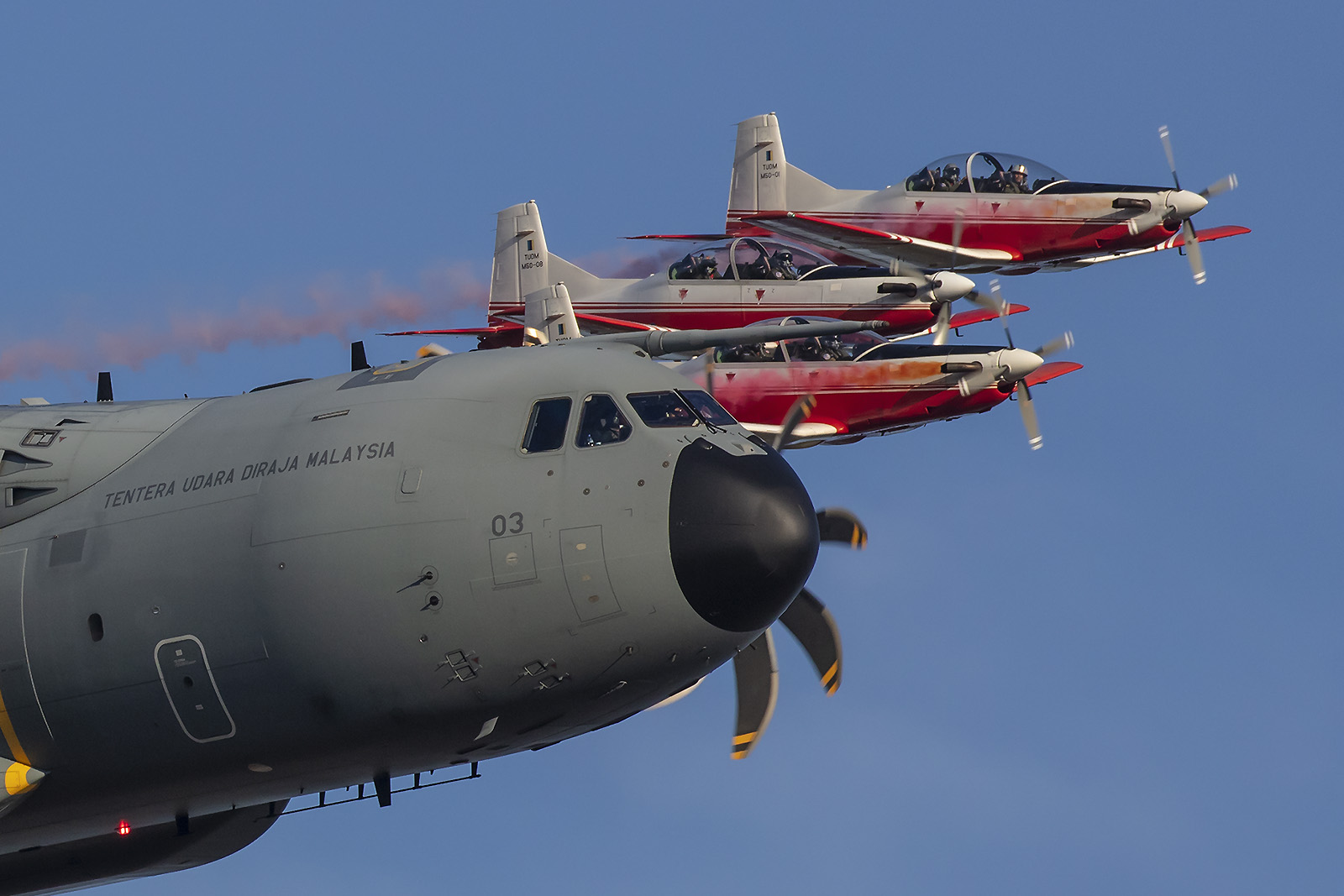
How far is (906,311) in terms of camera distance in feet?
135

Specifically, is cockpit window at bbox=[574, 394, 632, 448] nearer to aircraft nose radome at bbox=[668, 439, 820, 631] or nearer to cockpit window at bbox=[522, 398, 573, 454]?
cockpit window at bbox=[522, 398, 573, 454]

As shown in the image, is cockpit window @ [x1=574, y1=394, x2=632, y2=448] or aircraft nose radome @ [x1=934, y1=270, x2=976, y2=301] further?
aircraft nose radome @ [x1=934, y1=270, x2=976, y2=301]

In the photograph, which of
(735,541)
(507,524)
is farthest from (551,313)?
(735,541)

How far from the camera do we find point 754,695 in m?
19.9

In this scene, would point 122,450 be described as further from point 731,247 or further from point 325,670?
point 731,247

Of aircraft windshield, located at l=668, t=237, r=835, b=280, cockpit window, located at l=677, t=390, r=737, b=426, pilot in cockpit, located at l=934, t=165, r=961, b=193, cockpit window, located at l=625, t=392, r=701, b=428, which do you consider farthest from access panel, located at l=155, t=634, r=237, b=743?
pilot in cockpit, located at l=934, t=165, r=961, b=193

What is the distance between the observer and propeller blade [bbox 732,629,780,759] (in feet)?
65.2

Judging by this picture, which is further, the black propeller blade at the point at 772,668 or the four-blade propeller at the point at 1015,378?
the four-blade propeller at the point at 1015,378

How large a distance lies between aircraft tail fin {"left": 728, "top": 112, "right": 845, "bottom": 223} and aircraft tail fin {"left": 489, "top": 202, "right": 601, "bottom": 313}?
5986mm

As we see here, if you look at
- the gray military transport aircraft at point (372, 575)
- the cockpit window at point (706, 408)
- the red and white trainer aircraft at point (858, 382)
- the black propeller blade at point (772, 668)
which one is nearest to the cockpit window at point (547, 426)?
the gray military transport aircraft at point (372, 575)

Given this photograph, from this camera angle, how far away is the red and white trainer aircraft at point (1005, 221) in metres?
Answer: 43.7

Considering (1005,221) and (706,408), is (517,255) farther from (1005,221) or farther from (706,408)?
(706,408)

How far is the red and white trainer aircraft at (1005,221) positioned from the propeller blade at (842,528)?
75.8ft

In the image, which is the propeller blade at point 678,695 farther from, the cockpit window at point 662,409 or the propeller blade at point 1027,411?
the propeller blade at point 1027,411
